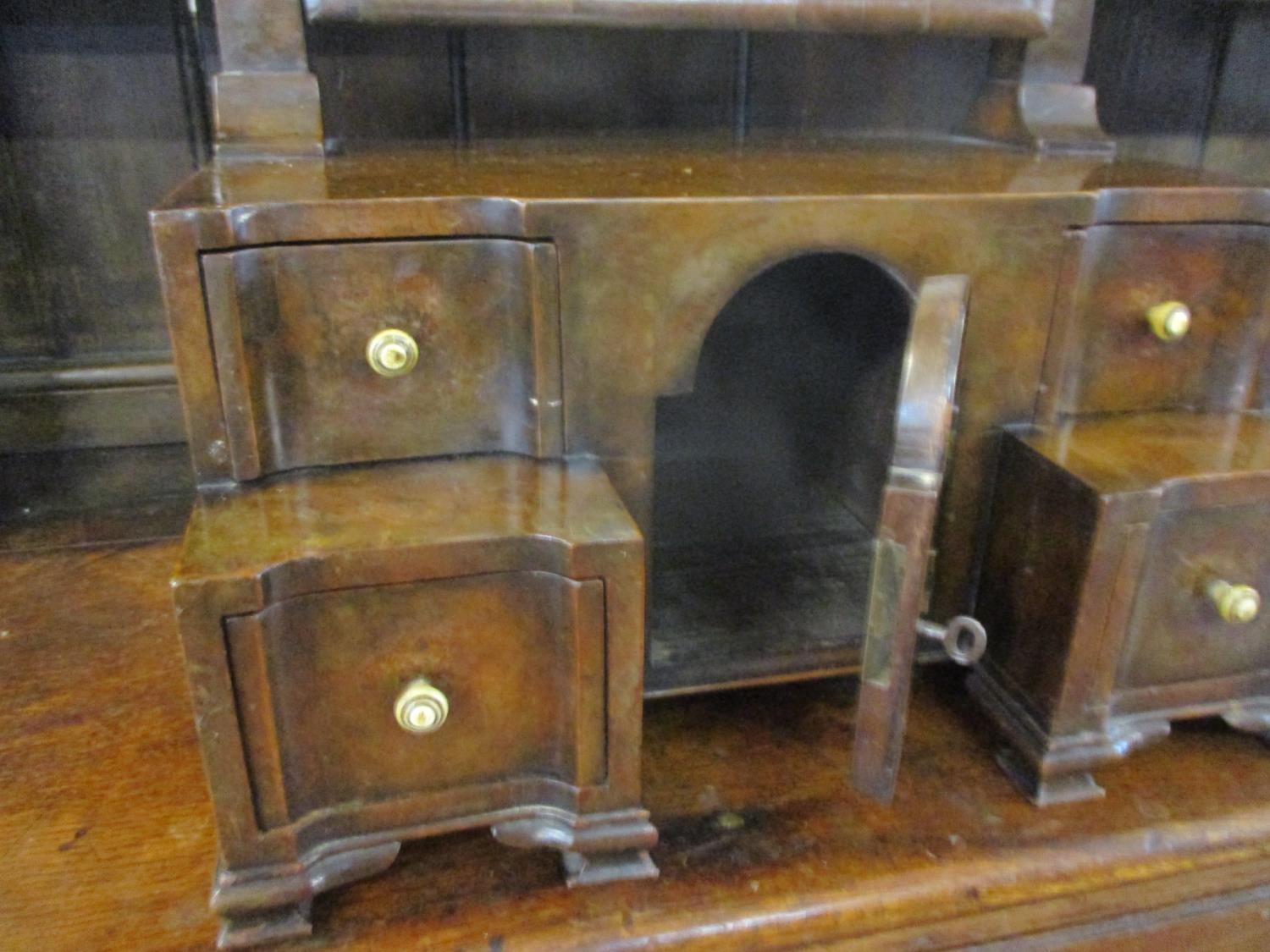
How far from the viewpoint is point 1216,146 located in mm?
1398

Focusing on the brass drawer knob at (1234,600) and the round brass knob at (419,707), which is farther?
the brass drawer knob at (1234,600)

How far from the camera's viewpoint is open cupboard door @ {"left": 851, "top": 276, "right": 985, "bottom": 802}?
0.61 metres

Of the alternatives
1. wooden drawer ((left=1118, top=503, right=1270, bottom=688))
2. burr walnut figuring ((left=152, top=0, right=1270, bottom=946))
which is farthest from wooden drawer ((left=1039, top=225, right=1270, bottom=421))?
wooden drawer ((left=1118, top=503, right=1270, bottom=688))

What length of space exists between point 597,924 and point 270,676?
0.97ft

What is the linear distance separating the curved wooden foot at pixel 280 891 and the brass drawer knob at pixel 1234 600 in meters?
0.65

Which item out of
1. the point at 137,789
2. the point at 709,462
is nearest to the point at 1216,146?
the point at 709,462

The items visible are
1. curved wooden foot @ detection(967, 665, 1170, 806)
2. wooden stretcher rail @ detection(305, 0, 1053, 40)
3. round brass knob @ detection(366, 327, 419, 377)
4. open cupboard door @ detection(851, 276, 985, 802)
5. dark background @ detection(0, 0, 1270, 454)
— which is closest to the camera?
open cupboard door @ detection(851, 276, 985, 802)

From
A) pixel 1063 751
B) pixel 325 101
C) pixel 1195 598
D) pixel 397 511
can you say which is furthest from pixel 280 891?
pixel 325 101

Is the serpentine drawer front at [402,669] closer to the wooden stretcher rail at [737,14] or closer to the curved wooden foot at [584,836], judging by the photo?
the curved wooden foot at [584,836]

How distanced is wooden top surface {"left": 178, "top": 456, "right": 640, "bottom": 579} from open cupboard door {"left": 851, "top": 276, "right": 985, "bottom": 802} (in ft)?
0.55

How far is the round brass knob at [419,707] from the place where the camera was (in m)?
0.68

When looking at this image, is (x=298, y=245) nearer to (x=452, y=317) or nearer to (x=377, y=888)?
(x=452, y=317)

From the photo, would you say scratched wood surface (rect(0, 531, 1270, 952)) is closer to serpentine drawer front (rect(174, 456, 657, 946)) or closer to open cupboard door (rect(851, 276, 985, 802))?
serpentine drawer front (rect(174, 456, 657, 946))

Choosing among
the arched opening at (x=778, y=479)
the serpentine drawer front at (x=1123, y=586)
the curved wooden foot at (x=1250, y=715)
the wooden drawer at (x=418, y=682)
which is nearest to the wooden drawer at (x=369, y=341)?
the wooden drawer at (x=418, y=682)
